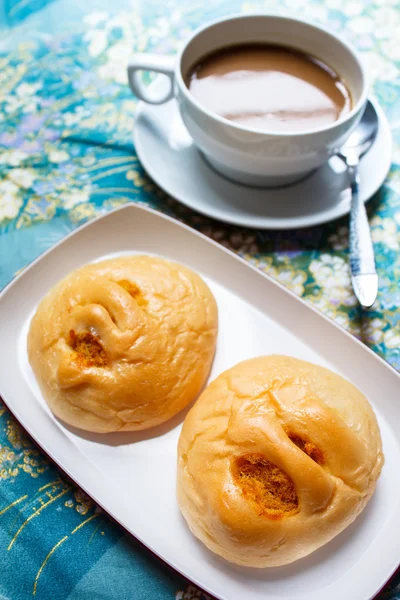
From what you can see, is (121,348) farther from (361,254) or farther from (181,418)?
(361,254)

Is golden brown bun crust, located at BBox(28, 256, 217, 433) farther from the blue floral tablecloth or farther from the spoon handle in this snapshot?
the spoon handle

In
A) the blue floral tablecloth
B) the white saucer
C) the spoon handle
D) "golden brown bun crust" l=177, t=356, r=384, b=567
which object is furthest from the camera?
the white saucer

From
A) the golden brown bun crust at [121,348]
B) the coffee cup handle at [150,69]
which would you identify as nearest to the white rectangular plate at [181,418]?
the golden brown bun crust at [121,348]

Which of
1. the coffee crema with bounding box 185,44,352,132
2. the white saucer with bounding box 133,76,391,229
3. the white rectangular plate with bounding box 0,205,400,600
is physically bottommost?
the white rectangular plate with bounding box 0,205,400,600

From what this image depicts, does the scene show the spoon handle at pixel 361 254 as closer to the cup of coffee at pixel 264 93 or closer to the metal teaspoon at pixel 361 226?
the metal teaspoon at pixel 361 226

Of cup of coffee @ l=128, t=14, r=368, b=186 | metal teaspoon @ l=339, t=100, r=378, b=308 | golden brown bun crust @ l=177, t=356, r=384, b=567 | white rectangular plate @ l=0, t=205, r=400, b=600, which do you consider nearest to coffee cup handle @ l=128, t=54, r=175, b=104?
cup of coffee @ l=128, t=14, r=368, b=186

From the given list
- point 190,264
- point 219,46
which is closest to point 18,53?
point 219,46

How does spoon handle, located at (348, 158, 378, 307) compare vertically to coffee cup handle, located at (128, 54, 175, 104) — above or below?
below
